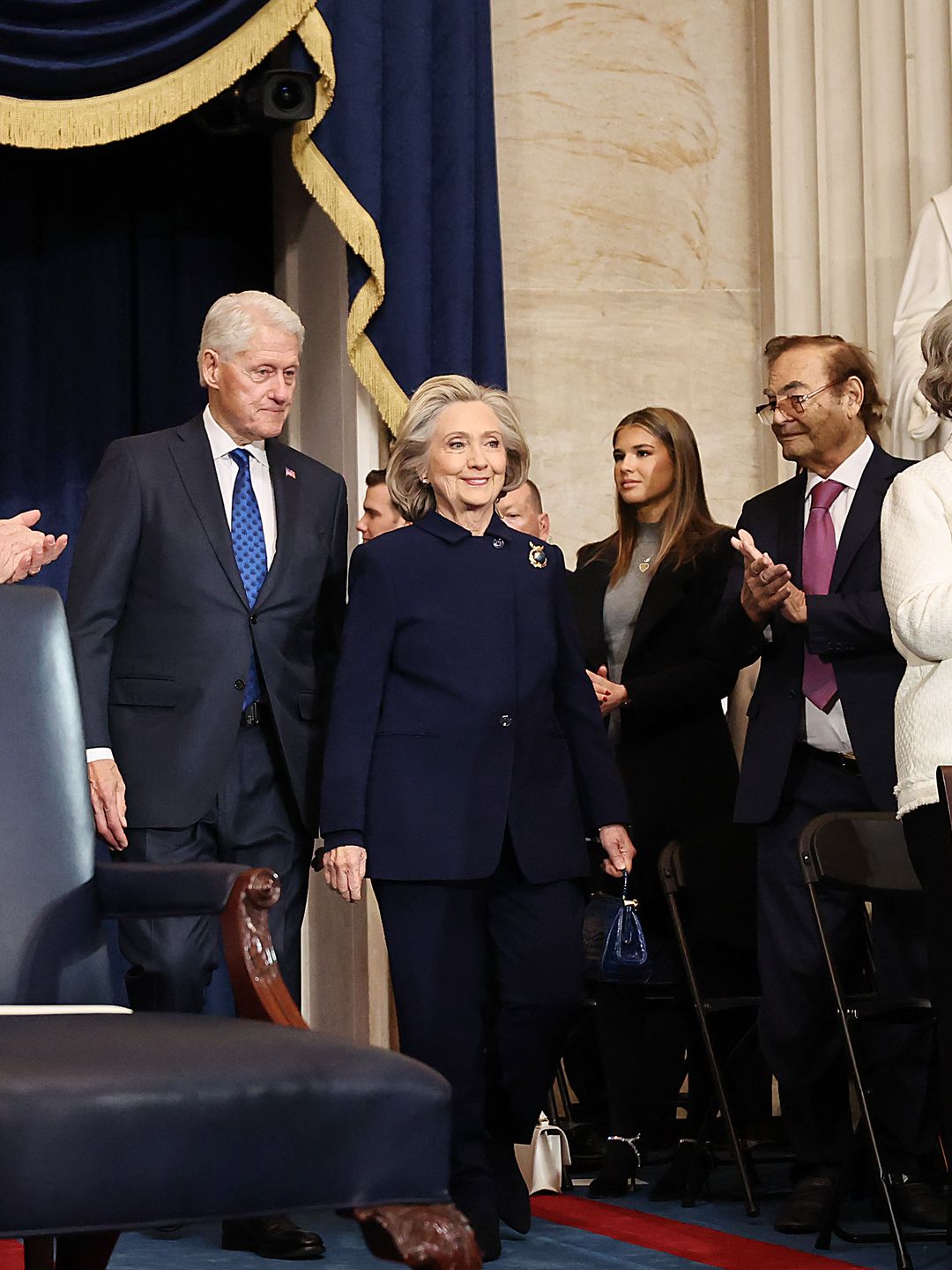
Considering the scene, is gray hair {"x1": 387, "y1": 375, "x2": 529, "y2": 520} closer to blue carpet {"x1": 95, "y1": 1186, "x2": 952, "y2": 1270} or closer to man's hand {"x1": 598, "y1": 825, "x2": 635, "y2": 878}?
man's hand {"x1": 598, "y1": 825, "x2": 635, "y2": 878}

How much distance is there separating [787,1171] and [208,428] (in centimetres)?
228

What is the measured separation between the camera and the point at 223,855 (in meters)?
3.76

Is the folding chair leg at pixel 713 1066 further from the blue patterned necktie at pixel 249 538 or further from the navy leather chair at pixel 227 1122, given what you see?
the navy leather chair at pixel 227 1122

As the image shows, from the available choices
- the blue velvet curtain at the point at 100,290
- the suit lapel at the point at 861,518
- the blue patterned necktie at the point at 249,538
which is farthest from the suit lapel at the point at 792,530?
the blue velvet curtain at the point at 100,290

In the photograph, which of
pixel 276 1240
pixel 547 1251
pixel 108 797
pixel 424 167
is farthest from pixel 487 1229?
pixel 424 167

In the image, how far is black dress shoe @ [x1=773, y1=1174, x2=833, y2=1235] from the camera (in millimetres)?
3803

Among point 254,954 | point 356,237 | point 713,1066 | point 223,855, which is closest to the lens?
point 254,954

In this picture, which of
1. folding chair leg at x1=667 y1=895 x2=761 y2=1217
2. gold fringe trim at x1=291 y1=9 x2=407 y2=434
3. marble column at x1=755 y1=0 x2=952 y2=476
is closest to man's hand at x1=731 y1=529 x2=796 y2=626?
folding chair leg at x1=667 y1=895 x2=761 y2=1217

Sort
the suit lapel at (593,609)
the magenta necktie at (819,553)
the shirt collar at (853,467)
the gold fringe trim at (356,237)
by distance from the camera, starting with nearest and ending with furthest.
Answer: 1. the magenta necktie at (819,553)
2. the shirt collar at (853,467)
3. the suit lapel at (593,609)
4. the gold fringe trim at (356,237)

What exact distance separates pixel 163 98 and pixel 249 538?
1.62 metres

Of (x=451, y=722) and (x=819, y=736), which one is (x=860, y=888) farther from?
(x=451, y=722)

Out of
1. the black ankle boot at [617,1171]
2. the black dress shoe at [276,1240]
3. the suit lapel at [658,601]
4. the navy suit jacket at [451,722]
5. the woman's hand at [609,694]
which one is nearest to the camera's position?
the black dress shoe at [276,1240]

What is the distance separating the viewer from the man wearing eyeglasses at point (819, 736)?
3871 mm

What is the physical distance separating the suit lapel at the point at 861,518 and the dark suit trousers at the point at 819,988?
1.29 ft
